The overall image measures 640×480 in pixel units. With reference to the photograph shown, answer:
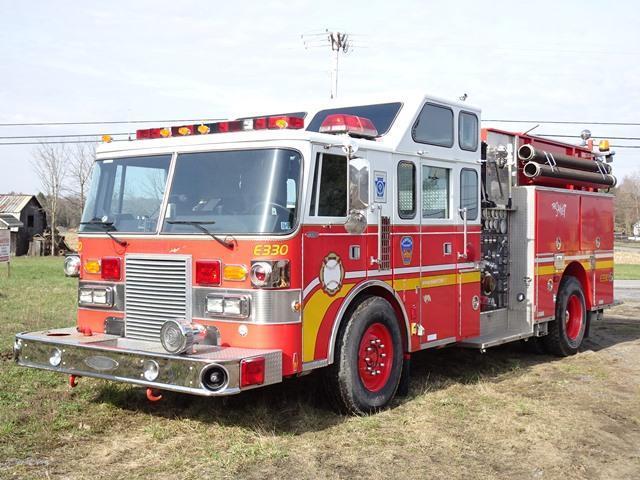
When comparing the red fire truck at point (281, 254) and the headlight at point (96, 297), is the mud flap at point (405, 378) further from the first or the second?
the headlight at point (96, 297)

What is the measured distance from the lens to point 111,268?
20.4 ft

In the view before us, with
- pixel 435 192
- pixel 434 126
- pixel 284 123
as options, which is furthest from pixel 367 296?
pixel 434 126

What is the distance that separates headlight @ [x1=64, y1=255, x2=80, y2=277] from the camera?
6.52 meters

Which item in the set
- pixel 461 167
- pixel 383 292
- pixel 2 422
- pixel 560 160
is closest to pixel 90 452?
pixel 2 422

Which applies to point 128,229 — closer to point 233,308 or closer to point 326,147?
point 233,308

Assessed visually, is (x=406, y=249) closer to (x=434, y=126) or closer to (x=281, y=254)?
(x=434, y=126)

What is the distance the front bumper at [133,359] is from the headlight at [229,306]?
0.84 feet

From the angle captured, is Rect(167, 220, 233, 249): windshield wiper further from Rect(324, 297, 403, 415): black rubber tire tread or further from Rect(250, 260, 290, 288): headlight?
Rect(324, 297, 403, 415): black rubber tire tread

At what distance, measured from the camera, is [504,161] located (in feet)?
29.2

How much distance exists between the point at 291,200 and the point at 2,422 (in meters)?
2.93

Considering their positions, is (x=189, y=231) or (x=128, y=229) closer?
(x=189, y=231)

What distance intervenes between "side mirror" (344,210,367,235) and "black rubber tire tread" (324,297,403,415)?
2.24 ft

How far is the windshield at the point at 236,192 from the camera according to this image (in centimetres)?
554

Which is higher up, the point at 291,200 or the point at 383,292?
the point at 291,200
